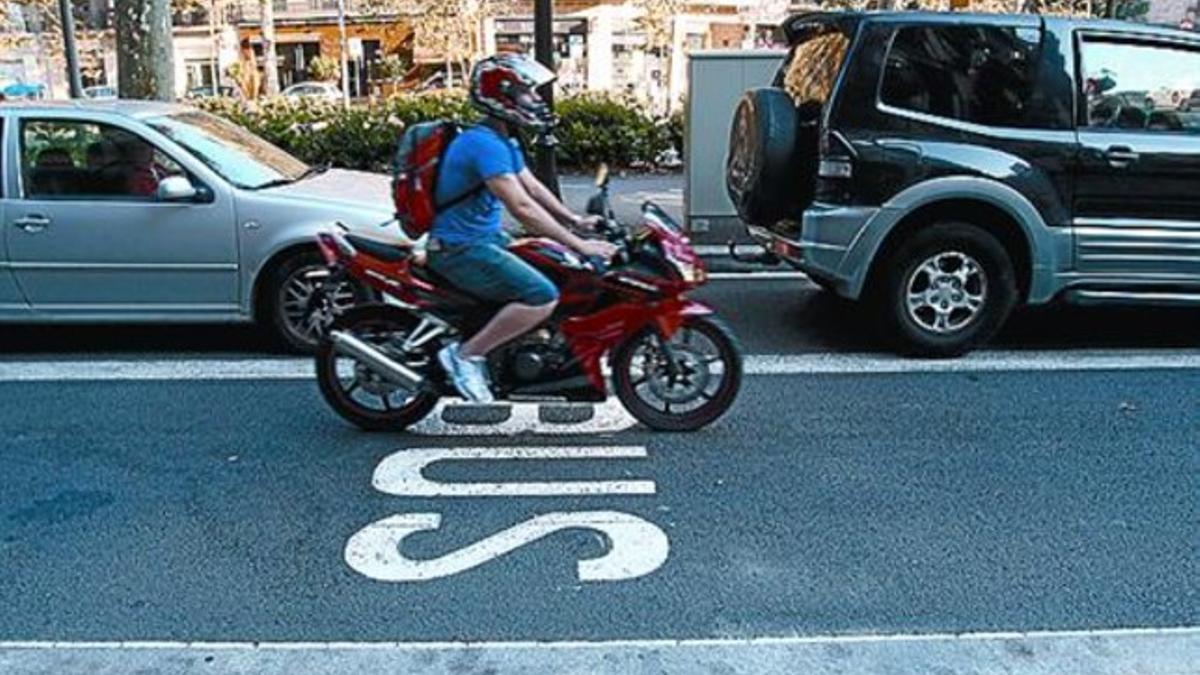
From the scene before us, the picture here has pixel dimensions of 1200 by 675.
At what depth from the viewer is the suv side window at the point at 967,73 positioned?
237 inches

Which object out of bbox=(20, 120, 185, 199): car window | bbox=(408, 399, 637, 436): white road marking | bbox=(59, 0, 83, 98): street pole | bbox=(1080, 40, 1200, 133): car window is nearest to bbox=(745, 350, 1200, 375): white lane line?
bbox=(408, 399, 637, 436): white road marking

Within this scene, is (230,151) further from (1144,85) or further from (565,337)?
(1144,85)

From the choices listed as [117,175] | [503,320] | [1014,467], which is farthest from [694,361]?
[117,175]

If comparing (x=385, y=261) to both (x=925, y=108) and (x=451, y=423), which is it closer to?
(x=451, y=423)

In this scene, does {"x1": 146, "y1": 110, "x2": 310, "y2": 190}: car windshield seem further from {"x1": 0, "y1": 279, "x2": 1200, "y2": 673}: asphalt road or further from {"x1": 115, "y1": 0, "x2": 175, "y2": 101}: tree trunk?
{"x1": 115, "y1": 0, "x2": 175, "y2": 101}: tree trunk

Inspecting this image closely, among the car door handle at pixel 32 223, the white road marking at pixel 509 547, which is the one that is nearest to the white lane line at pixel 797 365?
the car door handle at pixel 32 223

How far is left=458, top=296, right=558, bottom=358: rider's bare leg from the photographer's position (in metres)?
4.69

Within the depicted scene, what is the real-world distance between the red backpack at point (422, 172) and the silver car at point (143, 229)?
1546mm

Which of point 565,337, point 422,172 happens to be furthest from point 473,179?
point 565,337

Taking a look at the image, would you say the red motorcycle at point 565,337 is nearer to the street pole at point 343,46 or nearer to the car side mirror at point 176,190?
the car side mirror at point 176,190

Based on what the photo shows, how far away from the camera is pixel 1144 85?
613 cm

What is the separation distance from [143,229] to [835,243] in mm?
3995

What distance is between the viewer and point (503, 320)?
4.71 metres

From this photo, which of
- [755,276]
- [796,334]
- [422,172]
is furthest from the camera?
[755,276]
